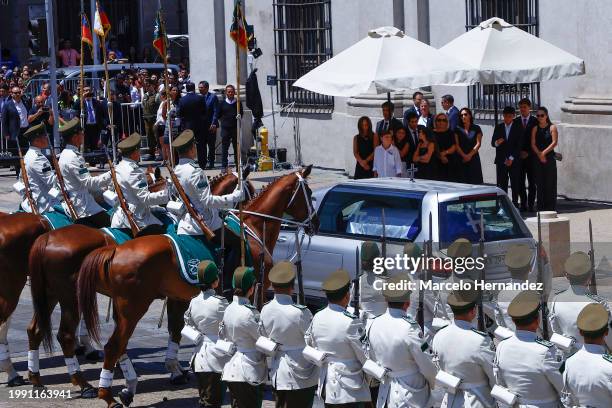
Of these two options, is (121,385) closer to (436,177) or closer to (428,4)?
(436,177)

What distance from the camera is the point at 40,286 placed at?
1255 centimetres

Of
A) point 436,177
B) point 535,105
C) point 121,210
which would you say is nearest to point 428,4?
point 535,105

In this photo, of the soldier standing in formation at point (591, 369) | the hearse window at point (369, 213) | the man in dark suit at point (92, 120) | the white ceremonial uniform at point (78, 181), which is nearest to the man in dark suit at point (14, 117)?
the man in dark suit at point (92, 120)

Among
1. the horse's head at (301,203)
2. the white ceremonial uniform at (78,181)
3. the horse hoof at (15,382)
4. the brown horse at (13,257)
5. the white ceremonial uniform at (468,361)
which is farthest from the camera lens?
the white ceremonial uniform at (78,181)

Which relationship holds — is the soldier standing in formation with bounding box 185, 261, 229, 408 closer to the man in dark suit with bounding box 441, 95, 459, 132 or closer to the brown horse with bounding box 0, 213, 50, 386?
the brown horse with bounding box 0, 213, 50, 386

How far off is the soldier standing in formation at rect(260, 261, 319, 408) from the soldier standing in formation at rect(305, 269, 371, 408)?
0.27 metres

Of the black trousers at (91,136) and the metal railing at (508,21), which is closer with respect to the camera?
the metal railing at (508,21)

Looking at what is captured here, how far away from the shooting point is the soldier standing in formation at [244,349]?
32.6 feet

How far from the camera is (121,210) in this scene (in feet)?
43.5

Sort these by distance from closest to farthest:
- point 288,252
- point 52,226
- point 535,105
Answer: point 52,226
point 288,252
point 535,105

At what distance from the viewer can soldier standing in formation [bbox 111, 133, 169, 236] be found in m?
12.9

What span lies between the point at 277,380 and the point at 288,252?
4.95 m

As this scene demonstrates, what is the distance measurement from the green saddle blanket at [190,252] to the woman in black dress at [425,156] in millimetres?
6709

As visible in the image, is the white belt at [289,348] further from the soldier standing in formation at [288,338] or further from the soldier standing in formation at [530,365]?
the soldier standing in formation at [530,365]
